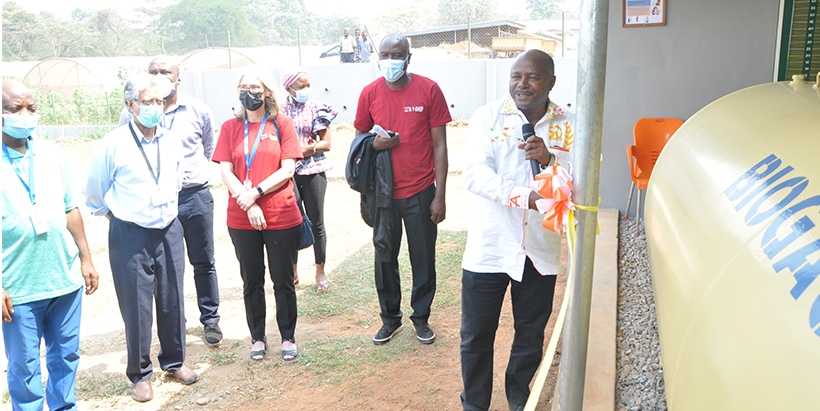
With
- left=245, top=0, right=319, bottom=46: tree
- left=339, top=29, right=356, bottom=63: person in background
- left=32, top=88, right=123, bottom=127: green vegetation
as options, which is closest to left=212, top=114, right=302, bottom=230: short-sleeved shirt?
left=32, top=88, right=123, bottom=127: green vegetation

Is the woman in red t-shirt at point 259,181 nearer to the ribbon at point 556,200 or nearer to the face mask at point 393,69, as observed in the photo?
the face mask at point 393,69

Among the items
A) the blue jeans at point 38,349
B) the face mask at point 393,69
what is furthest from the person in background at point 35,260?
the face mask at point 393,69

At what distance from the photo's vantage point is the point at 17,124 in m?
3.31

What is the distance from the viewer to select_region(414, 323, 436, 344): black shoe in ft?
16.4

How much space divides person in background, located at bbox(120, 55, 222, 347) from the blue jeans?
4.54 feet

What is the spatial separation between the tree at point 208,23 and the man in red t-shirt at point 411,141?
45.1 meters

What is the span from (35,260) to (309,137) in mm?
2811

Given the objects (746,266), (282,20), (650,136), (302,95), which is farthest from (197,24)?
(746,266)

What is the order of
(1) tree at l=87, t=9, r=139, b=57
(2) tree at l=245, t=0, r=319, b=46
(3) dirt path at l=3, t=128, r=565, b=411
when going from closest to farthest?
(3) dirt path at l=3, t=128, r=565, b=411 → (1) tree at l=87, t=9, r=139, b=57 → (2) tree at l=245, t=0, r=319, b=46

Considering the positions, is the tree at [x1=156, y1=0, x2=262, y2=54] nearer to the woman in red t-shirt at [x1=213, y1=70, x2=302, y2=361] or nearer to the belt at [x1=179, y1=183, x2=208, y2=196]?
the belt at [x1=179, y1=183, x2=208, y2=196]

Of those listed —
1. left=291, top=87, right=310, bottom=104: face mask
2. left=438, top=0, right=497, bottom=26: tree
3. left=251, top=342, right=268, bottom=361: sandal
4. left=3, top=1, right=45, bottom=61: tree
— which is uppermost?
left=438, top=0, right=497, bottom=26: tree

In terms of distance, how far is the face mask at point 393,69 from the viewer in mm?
4793

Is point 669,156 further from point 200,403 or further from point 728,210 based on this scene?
point 200,403

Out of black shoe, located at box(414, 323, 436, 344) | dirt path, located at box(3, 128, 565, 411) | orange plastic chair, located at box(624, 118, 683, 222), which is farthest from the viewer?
orange plastic chair, located at box(624, 118, 683, 222)
